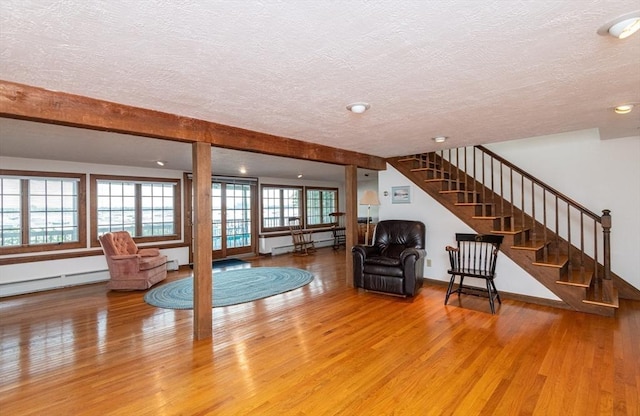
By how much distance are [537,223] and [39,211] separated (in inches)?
321

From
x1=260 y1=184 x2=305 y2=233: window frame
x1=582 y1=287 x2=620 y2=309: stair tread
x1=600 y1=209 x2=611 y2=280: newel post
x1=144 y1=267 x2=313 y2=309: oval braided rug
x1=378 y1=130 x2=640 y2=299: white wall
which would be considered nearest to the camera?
x1=582 y1=287 x2=620 y2=309: stair tread

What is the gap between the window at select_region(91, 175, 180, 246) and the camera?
5676 millimetres

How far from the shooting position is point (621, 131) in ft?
12.1

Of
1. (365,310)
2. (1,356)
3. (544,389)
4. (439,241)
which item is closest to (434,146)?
(439,241)

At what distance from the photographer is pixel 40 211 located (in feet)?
16.8

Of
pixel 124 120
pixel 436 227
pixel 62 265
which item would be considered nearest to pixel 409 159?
pixel 436 227

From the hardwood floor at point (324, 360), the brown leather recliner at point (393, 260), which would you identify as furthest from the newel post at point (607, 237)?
the brown leather recliner at point (393, 260)

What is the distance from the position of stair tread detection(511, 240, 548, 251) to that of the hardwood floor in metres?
0.73

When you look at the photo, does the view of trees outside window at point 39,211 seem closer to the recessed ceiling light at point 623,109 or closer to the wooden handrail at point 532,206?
the wooden handrail at point 532,206

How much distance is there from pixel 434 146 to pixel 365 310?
96.0 inches

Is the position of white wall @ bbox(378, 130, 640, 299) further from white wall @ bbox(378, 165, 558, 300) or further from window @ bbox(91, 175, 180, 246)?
window @ bbox(91, 175, 180, 246)

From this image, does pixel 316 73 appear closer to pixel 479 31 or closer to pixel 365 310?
pixel 479 31

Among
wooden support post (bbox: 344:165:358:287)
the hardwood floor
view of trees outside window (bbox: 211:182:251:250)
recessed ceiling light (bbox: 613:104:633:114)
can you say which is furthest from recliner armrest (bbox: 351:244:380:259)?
view of trees outside window (bbox: 211:182:251:250)

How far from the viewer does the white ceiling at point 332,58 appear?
130cm
